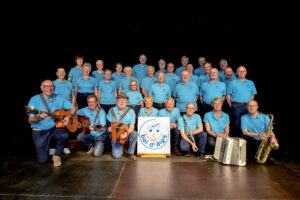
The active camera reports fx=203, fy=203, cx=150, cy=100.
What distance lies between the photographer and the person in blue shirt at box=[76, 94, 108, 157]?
12.3ft

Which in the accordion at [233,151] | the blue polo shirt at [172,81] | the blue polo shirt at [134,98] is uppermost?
the blue polo shirt at [172,81]

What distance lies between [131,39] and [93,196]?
5.37m

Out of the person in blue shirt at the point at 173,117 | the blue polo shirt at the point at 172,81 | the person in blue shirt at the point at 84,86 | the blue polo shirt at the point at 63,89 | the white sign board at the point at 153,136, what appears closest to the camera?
the white sign board at the point at 153,136

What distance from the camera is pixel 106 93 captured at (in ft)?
15.3

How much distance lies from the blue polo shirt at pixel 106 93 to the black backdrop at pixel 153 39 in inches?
92.0

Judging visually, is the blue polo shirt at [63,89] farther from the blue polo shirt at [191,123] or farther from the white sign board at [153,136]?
Answer: the blue polo shirt at [191,123]

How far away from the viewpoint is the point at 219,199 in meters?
2.35

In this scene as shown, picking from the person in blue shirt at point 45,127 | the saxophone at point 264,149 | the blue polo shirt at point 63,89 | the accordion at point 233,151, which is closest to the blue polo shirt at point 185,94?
the accordion at point 233,151

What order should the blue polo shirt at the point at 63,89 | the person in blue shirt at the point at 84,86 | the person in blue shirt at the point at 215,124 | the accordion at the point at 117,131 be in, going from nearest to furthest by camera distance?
the accordion at the point at 117,131 → the person in blue shirt at the point at 215,124 → the blue polo shirt at the point at 63,89 → the person in blue shirt at the point at 84,86

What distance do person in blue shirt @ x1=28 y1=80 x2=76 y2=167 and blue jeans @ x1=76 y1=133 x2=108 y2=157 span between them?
387mm

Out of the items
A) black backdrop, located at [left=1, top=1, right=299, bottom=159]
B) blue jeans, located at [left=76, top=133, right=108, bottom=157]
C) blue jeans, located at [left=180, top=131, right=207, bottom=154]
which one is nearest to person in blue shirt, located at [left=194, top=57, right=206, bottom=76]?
black backdrop, located at [left=1, top=1, right=299, bottom=159]

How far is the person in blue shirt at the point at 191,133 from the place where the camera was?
12.4 feet

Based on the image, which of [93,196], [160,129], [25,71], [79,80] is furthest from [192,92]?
[25,71]

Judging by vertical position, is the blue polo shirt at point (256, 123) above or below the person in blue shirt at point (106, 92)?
below
